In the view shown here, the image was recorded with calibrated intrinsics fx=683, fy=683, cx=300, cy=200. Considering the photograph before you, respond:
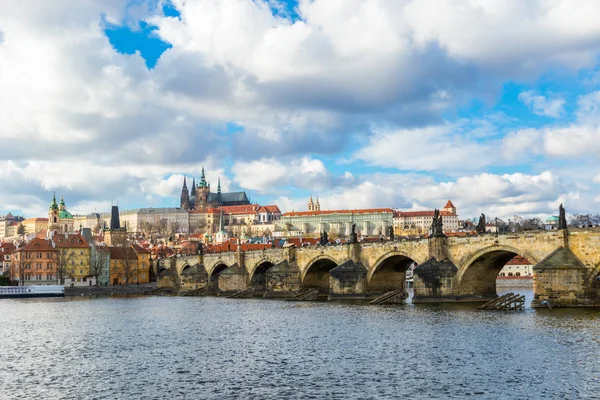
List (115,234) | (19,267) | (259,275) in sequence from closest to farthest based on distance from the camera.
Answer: (259,275) → (19,267) → (115,234)

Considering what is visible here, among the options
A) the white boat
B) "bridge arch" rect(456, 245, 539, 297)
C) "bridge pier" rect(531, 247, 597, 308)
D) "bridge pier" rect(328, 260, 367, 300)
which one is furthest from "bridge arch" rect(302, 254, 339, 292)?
the white boat

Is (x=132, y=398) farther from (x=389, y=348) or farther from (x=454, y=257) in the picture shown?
(x=454, y=257)

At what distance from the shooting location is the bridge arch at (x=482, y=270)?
49.7 metres

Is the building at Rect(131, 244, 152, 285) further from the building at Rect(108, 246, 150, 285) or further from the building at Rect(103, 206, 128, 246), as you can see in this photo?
the building at Rect(103, 206, 128, 246)

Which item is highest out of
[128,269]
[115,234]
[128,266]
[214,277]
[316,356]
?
[115,234]

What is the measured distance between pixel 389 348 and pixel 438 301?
21601 mm

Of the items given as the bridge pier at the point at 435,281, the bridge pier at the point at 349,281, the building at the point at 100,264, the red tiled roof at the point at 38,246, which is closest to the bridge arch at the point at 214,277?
the building at the point at 100,264

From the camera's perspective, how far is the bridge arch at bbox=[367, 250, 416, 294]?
60594 mm

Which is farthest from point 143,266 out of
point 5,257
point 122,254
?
point 5,257

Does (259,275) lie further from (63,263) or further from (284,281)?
(63,263)

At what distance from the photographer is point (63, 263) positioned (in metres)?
102

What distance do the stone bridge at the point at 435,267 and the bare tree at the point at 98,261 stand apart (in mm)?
30466

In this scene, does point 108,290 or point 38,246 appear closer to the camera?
point 108,290

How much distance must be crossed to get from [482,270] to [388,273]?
1227cm
